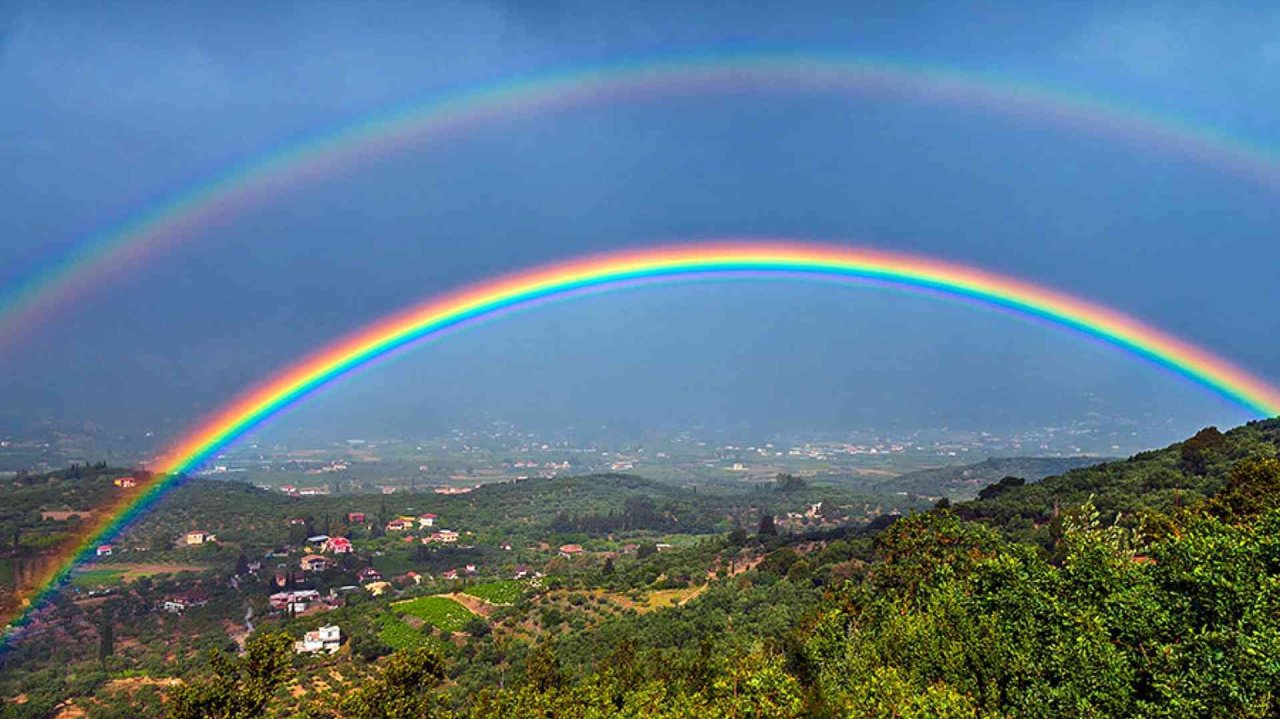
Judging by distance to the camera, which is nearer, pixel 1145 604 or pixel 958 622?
pixel 1145 604

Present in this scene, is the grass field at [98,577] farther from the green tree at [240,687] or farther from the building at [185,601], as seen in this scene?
the green tree at [240,687]

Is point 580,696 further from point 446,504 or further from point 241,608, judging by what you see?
point 446,504

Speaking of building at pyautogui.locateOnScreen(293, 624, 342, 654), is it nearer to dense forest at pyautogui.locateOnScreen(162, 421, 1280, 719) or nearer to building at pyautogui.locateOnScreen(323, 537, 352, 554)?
dense forest at pyautogui.locateOnScreen(162, 421, 1280, 719)

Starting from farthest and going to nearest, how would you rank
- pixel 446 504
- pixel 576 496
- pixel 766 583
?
pixel 576 496 < pixel 446 504 < pixel 766 583

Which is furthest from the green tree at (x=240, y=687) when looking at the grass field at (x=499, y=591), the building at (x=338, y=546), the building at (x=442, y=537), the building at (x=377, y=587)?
the building at (x=442, y=537)

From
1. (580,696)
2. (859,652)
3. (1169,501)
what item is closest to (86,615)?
(580,696)

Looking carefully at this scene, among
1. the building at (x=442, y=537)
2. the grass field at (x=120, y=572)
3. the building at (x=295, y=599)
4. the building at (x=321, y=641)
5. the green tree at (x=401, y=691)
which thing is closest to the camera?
the green tree at (x=401, y=691)

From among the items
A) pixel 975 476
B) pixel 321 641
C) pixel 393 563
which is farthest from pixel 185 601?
pixel 975 476
